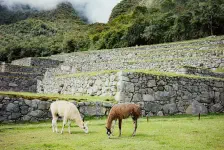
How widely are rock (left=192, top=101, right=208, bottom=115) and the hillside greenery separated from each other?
22.9 meters

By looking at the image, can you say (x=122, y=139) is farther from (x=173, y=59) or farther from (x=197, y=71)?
(x=173, y=59)

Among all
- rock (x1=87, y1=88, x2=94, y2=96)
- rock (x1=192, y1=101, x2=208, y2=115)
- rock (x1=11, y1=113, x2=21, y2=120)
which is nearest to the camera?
rock (x1=11, y1=113, x2=21, y2=120)

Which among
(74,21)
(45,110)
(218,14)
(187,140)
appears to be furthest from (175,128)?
(74,21)

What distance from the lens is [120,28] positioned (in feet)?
165

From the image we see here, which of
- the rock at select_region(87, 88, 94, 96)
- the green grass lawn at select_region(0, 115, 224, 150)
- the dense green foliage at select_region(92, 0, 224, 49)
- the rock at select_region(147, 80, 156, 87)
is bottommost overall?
the green grass lawn at select_region(0, 115, 224, 150)

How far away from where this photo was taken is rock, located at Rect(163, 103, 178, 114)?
14.1 metres

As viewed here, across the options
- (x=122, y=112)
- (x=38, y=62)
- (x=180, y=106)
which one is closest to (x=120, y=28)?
(x=38, y=62)

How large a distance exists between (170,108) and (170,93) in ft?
2.35

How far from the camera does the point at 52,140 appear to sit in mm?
7516

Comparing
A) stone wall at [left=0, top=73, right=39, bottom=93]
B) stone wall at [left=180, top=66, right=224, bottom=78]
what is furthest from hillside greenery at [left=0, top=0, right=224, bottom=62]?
stone wall at [left=0, top=73, right=39, bottom=93]

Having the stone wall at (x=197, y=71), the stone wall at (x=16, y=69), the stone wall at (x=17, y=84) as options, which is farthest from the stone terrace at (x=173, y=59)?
the stone wall at (x=16, y=69)

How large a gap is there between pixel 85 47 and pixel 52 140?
169 feet

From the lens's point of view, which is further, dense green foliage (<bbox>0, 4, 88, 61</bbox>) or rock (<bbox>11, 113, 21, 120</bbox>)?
dense green foliage (<bbox>0, 4, 88, 61</bbox>)

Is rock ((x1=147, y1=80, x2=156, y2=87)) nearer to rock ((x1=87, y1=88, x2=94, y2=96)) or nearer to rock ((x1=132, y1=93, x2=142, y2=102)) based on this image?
rock ((x1=132, y1=93, x2=142, y2=102))
